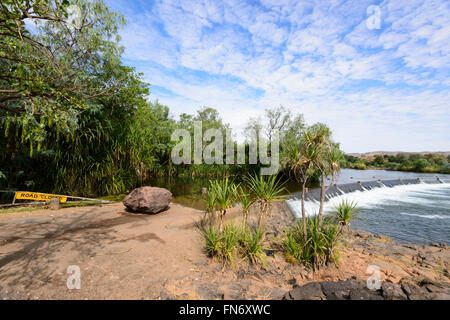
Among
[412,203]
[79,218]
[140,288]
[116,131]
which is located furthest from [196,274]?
[412,203]

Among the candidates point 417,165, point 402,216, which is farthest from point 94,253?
point 417,165

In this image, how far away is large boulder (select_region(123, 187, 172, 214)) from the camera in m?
6.83

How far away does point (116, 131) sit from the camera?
998 centimetres

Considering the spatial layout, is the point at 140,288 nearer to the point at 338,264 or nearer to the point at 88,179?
the point at 338,264

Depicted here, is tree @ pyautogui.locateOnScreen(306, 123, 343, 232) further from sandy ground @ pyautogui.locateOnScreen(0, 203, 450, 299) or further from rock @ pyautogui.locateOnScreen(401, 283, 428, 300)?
sandy ground @ pyautogui.locateOnScreen(0, 203, 450, 299)

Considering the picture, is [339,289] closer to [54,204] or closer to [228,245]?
[228,245]

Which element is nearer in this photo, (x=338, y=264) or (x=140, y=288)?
(x=140, y=288)

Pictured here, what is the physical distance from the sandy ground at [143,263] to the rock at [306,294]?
17 centimetres

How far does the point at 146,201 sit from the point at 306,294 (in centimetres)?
551

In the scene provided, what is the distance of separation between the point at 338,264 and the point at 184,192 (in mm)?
8879

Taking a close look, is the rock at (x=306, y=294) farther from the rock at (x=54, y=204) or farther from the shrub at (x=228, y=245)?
the rock at (x=54, y=204)

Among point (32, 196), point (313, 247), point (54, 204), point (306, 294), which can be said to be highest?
point (32, 196)

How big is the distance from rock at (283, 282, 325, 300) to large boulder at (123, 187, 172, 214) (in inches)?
205

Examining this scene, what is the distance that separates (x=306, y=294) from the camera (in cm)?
308
